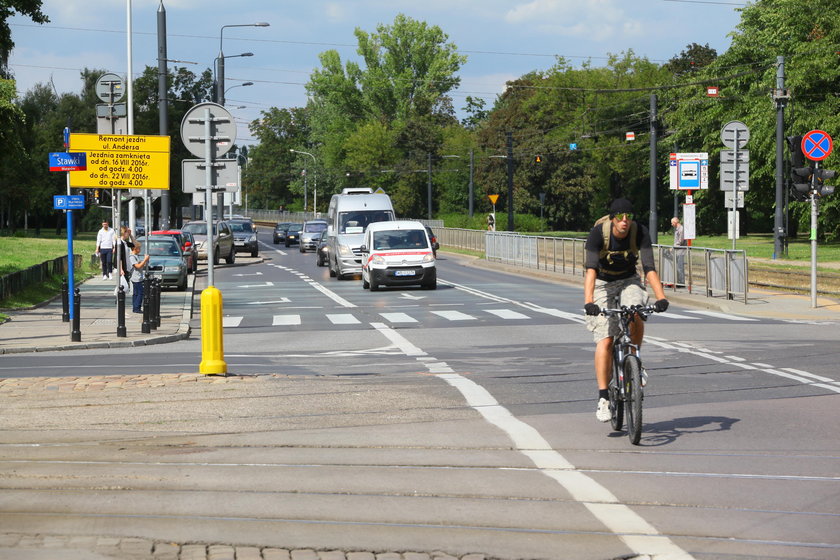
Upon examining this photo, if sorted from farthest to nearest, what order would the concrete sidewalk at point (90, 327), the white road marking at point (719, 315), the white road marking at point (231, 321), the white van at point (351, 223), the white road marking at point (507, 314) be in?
1. the white van at point (351, 223)
2. the white road marking at point (507, 314)
3. the white road marking at point (231, 321)
4. the white road marking at point (719, 315)
5. the concrete sidewalk at point (90, 327)

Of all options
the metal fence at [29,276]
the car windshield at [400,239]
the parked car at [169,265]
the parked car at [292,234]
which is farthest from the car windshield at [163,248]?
the parked car at [292,234]

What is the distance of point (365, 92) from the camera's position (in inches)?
4796

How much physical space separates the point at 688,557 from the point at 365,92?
118m

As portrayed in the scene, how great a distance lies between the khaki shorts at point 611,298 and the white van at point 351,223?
3013cm

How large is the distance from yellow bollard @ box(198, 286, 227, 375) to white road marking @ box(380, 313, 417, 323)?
9469 millimetres

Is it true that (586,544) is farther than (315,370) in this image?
No

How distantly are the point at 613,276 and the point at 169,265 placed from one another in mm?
27435

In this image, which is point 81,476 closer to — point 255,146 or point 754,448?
point 754,448

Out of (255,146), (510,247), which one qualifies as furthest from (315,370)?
(255,146)

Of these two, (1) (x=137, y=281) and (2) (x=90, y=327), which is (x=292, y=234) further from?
(2) (x=90, y=327)

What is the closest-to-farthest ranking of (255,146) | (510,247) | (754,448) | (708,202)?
(754,448) → (510,247) → (708,202) → (255,146)

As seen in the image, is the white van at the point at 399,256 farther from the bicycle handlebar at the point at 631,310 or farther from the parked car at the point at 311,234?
the parked car at the point at 311,234

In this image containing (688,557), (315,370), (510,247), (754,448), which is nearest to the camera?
(688,557)

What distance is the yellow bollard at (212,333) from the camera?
13.6 meters
